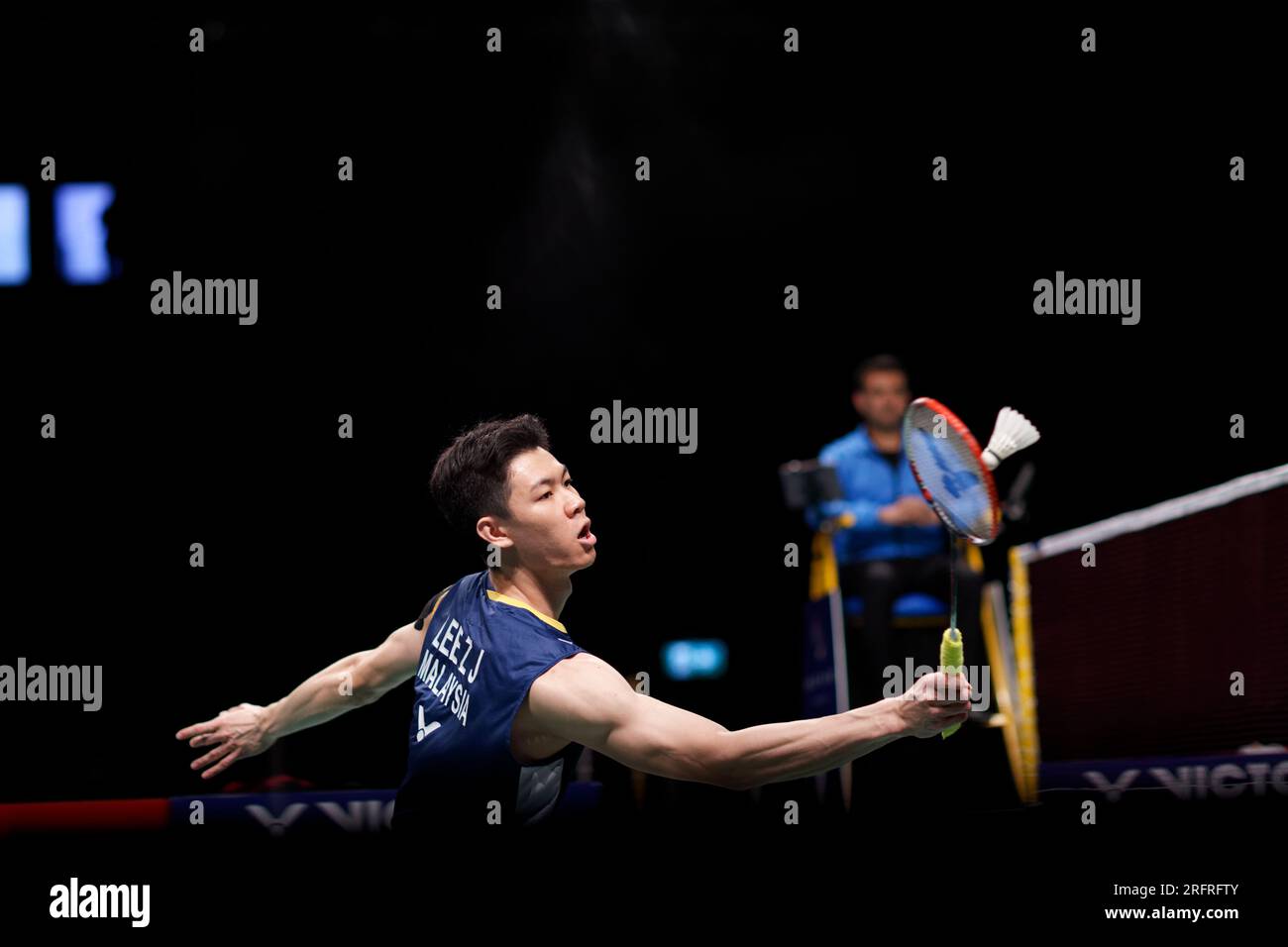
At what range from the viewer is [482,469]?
3625mm

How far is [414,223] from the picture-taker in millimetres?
7598

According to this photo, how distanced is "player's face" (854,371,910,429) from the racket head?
2.33m

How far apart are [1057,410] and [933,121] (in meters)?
1.62

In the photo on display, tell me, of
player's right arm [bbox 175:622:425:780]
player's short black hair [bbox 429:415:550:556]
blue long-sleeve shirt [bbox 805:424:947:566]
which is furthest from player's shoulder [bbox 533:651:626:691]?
blue long-sleeve shirt [bbox 805:424:947:566]

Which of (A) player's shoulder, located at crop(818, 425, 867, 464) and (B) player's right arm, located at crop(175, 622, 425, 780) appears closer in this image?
(B) player's right arm, located at crop(175, 622, 425, 780)

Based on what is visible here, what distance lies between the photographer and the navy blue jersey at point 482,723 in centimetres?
326

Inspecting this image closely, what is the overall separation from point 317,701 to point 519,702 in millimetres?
830

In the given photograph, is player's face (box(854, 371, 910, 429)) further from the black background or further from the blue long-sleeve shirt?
the black background

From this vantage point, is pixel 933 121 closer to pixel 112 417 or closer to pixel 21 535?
pixel 112 417

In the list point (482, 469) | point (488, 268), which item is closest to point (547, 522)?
point (482, 469)

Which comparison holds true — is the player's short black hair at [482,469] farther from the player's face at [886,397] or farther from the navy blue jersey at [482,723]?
the player's face at [886,397]

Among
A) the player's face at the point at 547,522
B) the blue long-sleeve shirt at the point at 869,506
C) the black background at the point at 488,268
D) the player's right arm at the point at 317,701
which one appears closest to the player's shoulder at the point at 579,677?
the player's face at the point at 547,522

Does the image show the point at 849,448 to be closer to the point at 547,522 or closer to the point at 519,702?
the point at 547,522

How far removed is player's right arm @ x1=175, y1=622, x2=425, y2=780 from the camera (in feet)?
12.5
